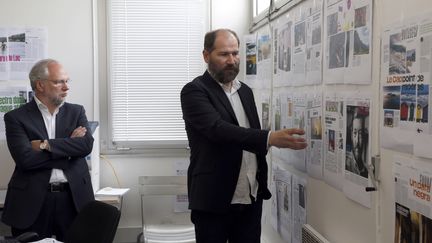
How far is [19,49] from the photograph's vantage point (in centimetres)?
394

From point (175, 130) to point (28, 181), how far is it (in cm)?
163

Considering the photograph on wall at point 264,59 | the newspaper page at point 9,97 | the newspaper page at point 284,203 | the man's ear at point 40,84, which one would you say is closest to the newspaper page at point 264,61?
the photograph on wall at point 264,59

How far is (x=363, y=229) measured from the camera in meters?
1.93

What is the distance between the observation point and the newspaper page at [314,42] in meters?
2.33

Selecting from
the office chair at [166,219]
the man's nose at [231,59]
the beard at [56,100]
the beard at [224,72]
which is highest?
the man's nose at [231,59]

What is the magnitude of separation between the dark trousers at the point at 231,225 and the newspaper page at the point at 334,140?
0.39 meters

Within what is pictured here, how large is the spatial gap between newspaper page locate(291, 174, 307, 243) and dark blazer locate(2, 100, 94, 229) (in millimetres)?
1284

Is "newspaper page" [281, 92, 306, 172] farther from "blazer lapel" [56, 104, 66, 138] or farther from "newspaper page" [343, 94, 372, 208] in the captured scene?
"blazer lapel" [56, 104, 66, 138]

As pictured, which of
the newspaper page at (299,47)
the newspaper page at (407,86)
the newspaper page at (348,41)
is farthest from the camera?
the newspaper page at (299,47)

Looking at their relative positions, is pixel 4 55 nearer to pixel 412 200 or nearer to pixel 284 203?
pixel 284 203

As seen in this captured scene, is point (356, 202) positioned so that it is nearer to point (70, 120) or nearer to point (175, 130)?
point (70, 120)

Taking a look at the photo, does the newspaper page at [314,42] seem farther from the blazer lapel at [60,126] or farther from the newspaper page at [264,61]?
the blazer lapel at [60,126]

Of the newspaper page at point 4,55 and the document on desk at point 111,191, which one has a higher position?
the newspaper page at point 4,55

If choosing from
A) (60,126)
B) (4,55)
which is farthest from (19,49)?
(60,126)
